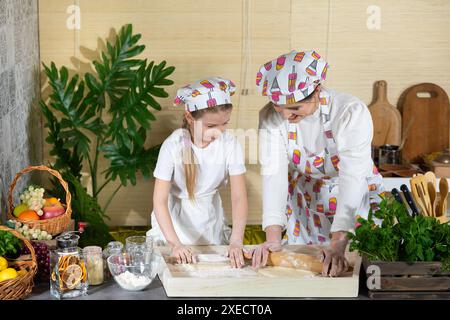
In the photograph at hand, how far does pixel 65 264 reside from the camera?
1501 mm

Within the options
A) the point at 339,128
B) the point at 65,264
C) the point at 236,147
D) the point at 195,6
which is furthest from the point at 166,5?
the point at 65,264

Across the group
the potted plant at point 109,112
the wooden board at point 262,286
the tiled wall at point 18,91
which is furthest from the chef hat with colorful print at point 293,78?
the potted plant at point 109,112

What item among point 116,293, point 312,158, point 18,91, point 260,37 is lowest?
point 116,293

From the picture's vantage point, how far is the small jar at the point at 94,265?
155 cm

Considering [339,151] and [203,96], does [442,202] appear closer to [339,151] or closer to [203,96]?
[339,151]

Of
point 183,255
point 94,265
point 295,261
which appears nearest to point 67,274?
point 94,265

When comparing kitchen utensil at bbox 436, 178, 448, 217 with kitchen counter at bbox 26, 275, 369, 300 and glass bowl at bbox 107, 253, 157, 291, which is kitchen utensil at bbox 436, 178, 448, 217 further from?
glass bowl at bbox 107, 253, 157, 291

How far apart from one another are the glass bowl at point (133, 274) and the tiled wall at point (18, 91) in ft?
2.63

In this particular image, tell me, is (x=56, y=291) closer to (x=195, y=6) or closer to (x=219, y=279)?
(x=219, y=279)

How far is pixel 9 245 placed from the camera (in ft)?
5.16

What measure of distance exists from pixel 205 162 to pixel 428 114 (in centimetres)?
137

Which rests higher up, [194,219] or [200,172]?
[200,172]

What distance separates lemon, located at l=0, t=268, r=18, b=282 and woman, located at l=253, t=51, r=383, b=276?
1.61 feet

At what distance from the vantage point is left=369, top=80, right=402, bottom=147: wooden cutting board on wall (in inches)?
126
